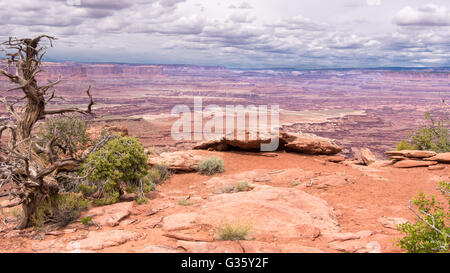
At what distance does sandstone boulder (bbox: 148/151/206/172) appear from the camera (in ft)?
48.0

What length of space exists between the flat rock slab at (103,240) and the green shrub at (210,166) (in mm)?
7822

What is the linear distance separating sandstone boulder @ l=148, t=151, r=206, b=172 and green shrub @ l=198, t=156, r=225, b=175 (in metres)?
0.42

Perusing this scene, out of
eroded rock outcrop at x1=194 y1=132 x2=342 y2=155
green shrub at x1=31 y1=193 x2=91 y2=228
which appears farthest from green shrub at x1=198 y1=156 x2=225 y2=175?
green shrub at x1=31 y1=193 x2=91 y2=228

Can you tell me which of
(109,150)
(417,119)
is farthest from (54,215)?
(417,119)

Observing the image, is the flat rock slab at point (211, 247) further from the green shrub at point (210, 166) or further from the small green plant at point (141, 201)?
the green shrub at point (210, 166)

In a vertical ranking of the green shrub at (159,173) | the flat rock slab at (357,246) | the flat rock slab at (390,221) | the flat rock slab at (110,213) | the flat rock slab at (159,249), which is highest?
Result: the flat rock slab at (159,249)

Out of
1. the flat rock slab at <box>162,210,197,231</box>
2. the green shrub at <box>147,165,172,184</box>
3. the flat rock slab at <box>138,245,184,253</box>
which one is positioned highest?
the flat rock slab at <box>138,245,184,253</box>

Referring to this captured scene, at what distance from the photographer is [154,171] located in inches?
529

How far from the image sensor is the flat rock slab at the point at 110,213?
7938 mm

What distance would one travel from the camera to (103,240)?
20.9 ft

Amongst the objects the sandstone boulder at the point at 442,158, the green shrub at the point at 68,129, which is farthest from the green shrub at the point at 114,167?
the sandstone boulder at the point at 442,158

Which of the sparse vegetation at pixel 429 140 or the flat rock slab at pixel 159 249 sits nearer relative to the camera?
the flat rock slab at pixel 159 249

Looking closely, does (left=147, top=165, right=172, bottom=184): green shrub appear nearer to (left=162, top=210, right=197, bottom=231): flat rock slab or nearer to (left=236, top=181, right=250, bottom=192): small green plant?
(left=236, top=181, right=250, bottom=192): small green plant

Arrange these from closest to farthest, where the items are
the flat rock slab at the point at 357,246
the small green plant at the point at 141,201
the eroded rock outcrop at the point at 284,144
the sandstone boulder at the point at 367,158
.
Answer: the flat rock slab at the point at 357,246
the small green plant at the point at 141,201
the sandstone boulder at the point at 367,158
the eroded rock outcrop at the point at 284,144
